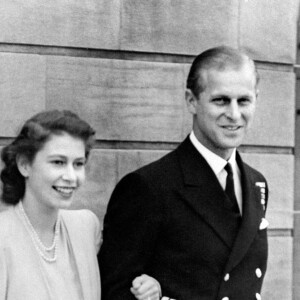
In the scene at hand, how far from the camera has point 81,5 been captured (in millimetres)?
5801

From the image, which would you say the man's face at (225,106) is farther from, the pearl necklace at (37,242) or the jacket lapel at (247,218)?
the pearl necklace at (37,242)

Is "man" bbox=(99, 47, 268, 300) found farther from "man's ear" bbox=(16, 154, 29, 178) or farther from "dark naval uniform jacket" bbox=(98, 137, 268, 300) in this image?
"man's ear" bbox=(16, 154, 29, 178)

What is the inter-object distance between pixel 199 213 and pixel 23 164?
2.98ft

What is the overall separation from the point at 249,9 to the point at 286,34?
0.39 m

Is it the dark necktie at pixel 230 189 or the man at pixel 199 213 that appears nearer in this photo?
the man at pixel 199 213

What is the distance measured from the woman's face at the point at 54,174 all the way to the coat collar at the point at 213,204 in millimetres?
588

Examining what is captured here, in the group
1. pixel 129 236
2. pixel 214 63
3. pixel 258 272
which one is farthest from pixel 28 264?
pixel 214 63

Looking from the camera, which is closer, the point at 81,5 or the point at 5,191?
the point at 5,191

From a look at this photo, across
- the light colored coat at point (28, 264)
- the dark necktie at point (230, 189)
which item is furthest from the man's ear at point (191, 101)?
the light colored coat at point (28, 264)

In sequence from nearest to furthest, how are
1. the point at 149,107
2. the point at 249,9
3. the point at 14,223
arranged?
1. the point at 14,223
2. the point at 149,107
3. the point at 249,9

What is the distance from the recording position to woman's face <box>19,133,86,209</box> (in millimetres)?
4148

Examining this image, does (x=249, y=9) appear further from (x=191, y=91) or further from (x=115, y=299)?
(x=115, y=299)

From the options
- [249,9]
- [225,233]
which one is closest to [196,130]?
[225,233]

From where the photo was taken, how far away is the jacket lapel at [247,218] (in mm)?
4371
